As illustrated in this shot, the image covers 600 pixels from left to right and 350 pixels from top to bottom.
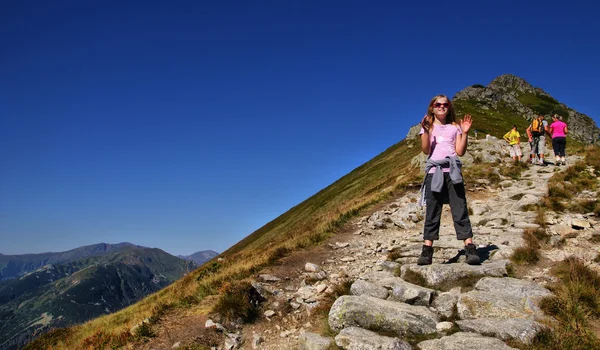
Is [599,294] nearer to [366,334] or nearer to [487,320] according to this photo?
[487,320]

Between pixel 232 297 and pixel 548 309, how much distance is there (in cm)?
531

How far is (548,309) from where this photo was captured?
16.4ft

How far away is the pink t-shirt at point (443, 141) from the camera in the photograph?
723cm

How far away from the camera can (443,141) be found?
7285 millimetres

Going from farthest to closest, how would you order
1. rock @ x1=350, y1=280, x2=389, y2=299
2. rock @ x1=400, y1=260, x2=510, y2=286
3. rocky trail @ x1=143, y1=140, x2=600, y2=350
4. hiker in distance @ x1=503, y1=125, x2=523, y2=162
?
hiker in distance @ x1=503, y1=125, x2=523, y2=162
rock @ x1=400, y1=260, x2=510, y2=286
rock @ x1=350, y1=280, x2=389, y2=299
rocky trail @ x1=143, y1=140, x2=600, y2=350

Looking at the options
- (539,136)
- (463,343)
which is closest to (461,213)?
(463,343)

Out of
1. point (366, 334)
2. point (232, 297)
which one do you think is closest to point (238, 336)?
point (232, 297)

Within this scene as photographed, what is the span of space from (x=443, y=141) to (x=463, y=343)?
Answer: 4.37 m

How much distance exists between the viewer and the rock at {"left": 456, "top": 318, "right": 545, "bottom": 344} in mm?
4316

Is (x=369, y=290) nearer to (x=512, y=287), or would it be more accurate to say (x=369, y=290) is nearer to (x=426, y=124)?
(x=512, y=287)

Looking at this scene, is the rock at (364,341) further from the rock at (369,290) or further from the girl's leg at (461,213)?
the girl's leg at (461,213)

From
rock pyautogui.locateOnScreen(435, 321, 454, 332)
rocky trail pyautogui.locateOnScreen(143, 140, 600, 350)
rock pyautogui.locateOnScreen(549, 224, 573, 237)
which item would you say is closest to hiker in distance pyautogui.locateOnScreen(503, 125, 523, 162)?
rocky trail pyautogui.locateOnScreen(143, 140, 600, 350)

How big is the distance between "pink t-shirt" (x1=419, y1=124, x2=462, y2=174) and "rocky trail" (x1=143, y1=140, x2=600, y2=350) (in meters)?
2.35

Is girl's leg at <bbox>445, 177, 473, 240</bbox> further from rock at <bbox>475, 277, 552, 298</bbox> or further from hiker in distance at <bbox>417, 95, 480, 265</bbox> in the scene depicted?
rock at <bbox>475, 277, 552, 298</bbox>
